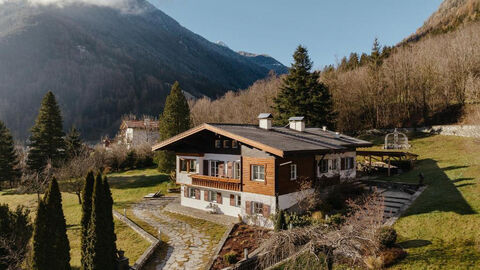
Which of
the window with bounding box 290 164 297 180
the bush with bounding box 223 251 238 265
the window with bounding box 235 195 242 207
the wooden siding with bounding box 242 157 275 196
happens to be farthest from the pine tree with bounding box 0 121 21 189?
the window with bounding box 290 164 297 180

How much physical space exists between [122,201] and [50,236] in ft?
71.6

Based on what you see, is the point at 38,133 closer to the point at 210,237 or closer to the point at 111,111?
the point at 210,237

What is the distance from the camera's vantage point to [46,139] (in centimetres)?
4747

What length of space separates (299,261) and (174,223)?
1256cm

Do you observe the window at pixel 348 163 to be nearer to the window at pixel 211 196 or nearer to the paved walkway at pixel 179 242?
the window at pixel 211 196

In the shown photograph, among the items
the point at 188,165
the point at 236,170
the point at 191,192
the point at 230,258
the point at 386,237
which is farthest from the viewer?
the point at 191,192

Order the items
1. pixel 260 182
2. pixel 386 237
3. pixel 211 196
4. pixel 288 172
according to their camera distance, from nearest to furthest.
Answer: pixel 386 237, pixel 288 172, pixel 260 182, pixel 211 196

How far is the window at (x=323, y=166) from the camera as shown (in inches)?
929

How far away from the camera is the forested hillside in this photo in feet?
154

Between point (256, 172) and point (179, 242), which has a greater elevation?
point (256, 172)

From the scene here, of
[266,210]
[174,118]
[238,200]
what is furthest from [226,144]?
[174,118]

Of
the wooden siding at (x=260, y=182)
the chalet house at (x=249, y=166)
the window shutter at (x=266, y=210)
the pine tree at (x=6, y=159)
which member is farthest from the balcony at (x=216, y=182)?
Result: the pine tree at (x=6, y=159)

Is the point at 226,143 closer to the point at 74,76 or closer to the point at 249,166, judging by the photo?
the point at 249,166

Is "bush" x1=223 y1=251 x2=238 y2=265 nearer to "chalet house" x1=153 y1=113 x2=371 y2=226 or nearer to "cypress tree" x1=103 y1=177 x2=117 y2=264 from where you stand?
"chalet house" x1=153 y1=113 x2=371 y2=226
